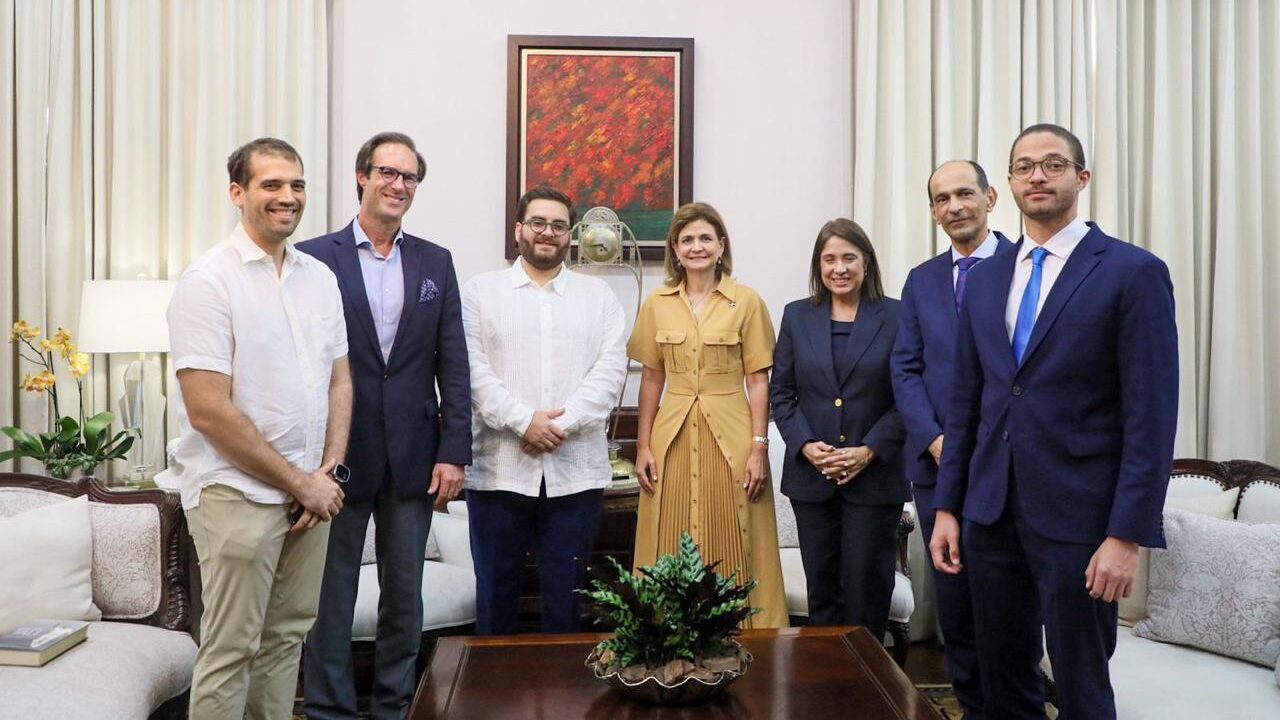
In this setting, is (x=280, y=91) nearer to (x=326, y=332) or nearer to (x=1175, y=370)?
(x=326, y=332)

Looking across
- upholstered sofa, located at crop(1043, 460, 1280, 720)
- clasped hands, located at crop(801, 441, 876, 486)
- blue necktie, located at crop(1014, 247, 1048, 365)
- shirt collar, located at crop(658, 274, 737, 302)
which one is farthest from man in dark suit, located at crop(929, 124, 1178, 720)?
shirt collar, located at crop(658, 274, 737, 302)

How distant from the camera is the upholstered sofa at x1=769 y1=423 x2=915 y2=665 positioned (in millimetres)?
3264

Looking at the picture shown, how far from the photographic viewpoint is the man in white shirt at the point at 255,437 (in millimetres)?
2145

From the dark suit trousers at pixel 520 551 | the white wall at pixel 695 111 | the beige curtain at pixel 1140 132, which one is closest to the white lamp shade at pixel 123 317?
the white wall at pixel 695 111

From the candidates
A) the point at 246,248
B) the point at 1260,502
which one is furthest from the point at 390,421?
the point at 1260,502

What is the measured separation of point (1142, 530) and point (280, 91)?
3488 millimetres

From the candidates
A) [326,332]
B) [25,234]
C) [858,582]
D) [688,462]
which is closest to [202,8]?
[25,234]

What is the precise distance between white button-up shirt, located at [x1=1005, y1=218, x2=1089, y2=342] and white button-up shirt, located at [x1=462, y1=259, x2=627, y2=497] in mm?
1200

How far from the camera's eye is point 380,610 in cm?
275

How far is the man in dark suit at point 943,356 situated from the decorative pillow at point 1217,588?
55 cm

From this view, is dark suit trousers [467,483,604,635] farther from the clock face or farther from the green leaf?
the green leaf

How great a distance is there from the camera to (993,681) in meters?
2.28

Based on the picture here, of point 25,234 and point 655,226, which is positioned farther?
point 655,226

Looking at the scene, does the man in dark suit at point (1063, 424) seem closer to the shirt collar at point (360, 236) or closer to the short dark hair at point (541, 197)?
the short dark hair at point (541, 197)
